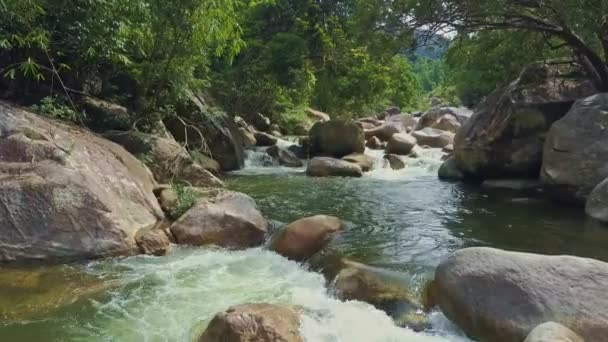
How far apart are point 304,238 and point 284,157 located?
10.3 m

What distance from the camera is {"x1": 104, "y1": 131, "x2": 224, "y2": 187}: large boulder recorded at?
998 centimetres

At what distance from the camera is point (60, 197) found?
643cm

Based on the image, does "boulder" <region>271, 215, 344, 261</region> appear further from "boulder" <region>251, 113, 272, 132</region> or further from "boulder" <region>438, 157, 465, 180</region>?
"boulder" <region>251, 113, 272, 132</region>

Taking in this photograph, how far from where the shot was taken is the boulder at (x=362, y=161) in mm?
15448

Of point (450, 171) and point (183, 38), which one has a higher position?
point (183, 38)

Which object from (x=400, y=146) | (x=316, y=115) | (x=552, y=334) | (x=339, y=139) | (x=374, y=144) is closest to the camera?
(x=552, y=334)

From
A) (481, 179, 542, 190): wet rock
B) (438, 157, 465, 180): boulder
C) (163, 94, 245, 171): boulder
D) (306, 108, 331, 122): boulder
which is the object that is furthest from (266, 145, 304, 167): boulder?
(306, 108, 331, 122): boulder

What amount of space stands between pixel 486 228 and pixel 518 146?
4.32 meters

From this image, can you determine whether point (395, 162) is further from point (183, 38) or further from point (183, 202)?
point (183, 202)

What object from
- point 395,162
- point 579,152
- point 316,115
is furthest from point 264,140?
point 579,152

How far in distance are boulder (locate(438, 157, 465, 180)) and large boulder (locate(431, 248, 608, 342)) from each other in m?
9.08

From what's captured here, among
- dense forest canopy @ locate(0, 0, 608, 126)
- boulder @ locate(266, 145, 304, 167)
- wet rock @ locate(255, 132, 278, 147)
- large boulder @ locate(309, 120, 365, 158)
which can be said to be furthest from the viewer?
wet rock @ locate(255, 132, 278, 147)

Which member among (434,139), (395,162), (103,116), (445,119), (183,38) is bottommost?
(395,162)

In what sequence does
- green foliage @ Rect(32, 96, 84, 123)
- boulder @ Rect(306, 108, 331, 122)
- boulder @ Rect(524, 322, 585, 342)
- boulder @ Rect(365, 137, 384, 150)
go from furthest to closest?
boulder @ Rect(306, 108, 331, 122)
boulder @ Rect(365, 137, 384, 150)
green foliage @ Rect(32, 96, 84, 123)
boulder @ Rect(524, 322, 585, 342)
